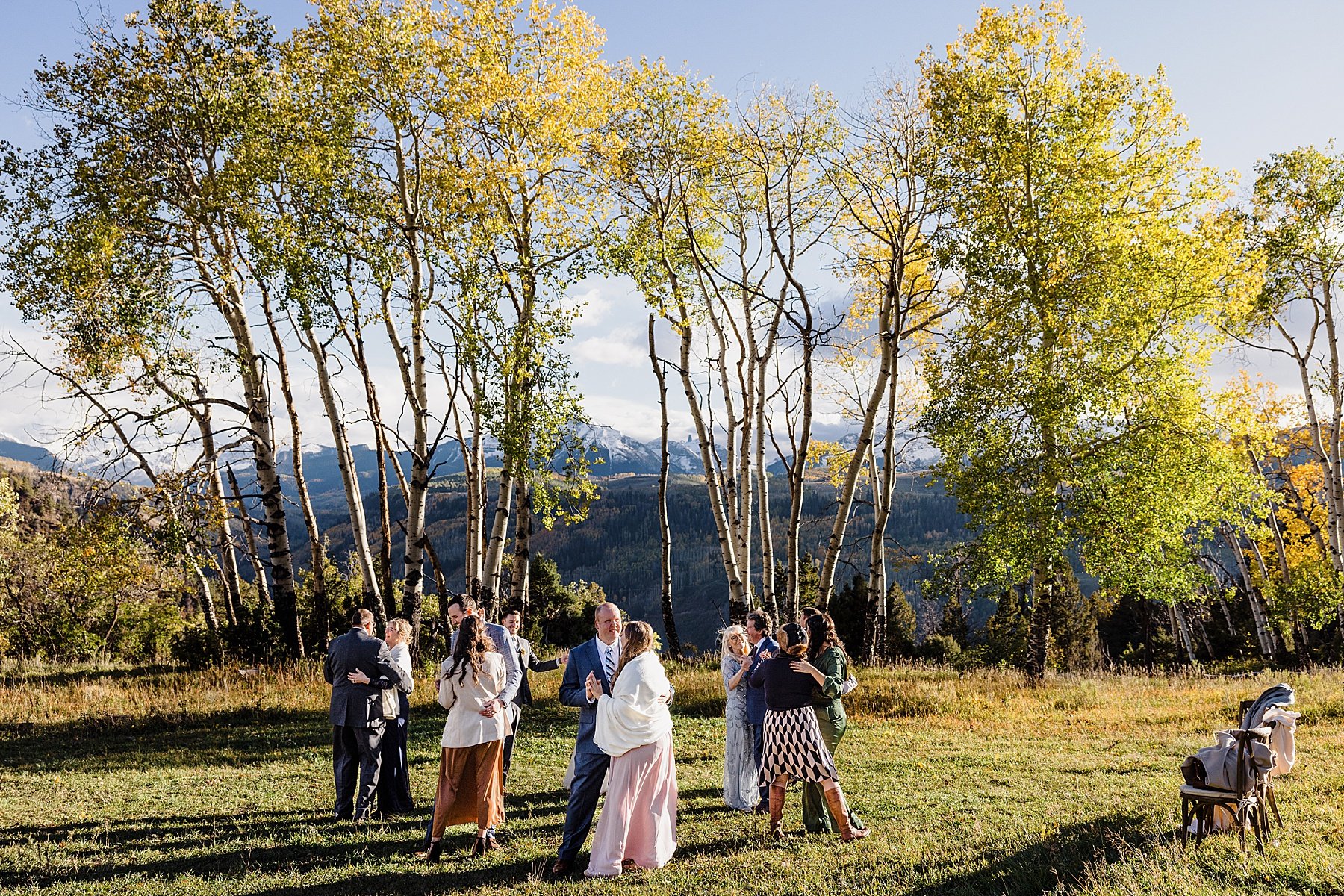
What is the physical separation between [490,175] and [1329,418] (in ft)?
69.0

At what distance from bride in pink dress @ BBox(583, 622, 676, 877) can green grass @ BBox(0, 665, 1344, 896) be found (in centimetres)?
29

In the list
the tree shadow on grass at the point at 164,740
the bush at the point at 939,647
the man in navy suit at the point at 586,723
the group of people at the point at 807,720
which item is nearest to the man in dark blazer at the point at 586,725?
the man in navy suit at the point at 586,723

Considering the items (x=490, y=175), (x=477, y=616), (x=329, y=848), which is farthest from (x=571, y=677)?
(x=490, y=175)

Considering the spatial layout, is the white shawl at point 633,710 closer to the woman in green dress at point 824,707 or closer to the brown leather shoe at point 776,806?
the brown leather shoe at point 776,806

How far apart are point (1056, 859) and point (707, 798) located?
11.8ft

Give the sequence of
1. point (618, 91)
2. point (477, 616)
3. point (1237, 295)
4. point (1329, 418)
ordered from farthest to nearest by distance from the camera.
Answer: point (1329, 418) → point (618, 91) → point (1237, 295) → point (477, 616)

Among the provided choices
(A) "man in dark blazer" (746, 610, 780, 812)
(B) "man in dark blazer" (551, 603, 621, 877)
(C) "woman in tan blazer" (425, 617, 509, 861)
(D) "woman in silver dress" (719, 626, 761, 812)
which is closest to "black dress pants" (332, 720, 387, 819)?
(C) "woman in tan blazer" (425, 617, 509, 861)

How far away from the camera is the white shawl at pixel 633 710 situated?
236 inches

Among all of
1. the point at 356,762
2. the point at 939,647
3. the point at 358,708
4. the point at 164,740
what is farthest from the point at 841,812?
the point at 939,647

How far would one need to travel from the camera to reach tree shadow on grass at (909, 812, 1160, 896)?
5.22 meters

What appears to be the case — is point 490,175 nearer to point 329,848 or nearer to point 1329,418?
point 329,848

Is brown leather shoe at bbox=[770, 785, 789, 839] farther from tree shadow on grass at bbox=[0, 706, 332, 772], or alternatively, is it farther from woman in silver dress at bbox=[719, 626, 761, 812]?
tree shadow on grass at bbox=[0, 706, 332, 772]

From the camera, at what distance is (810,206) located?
1778 centimetres

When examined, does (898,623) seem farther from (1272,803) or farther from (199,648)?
(1272,803)
